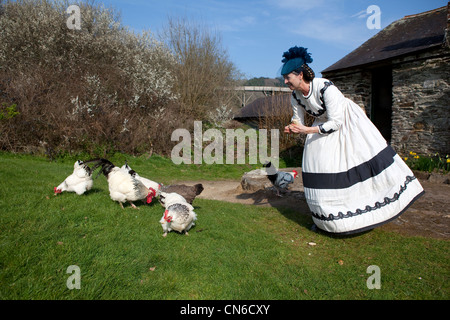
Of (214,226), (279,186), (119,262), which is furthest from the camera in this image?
(279,186)

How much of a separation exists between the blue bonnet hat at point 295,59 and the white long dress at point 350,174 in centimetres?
38

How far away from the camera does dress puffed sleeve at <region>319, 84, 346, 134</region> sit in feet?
16.0

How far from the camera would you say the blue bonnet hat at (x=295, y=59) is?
5.02 m

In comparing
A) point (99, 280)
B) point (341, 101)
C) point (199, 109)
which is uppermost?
point (199, 109)

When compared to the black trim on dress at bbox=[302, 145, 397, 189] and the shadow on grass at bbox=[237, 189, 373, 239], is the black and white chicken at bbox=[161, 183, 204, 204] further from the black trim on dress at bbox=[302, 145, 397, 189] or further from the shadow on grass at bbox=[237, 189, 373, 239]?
the black trim on dress at bbox=[302, 145, 397, 189]

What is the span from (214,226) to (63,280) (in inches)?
112

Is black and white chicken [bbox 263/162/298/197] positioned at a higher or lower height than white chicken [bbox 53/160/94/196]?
lower

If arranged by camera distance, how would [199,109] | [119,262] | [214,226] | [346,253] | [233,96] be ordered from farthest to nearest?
[233,96] → [199,109] → [214,226] → [346,253] → [119,262]

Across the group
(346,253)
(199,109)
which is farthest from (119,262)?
(199,109)
